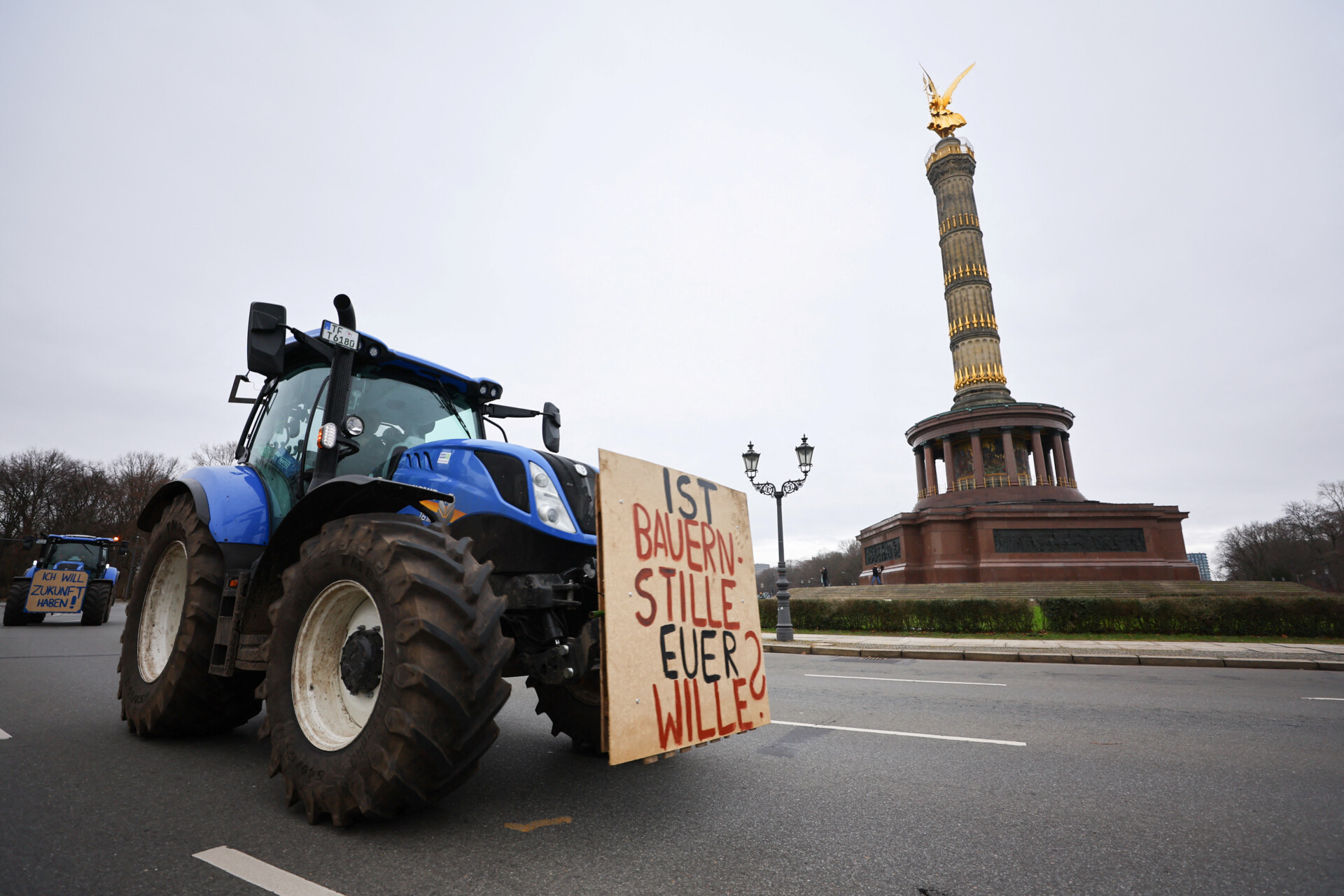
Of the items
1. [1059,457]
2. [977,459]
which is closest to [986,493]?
[977,459]

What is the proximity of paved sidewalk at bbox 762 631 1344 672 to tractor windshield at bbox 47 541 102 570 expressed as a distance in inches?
780

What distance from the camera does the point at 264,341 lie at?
13.4 ft

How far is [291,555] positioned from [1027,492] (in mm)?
33266

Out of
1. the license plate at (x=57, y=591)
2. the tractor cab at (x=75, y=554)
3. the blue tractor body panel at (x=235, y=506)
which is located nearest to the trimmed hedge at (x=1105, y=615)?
the blue tractor body panel at (x=235, y=506)

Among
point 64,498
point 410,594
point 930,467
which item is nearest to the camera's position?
point 410,594

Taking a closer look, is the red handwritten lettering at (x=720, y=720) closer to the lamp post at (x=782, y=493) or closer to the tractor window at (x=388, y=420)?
the tractor window at (x=388, y=420)

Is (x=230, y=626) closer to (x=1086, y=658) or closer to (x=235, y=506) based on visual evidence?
(x=235, y=506)

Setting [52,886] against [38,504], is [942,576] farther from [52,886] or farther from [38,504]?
[38,504]

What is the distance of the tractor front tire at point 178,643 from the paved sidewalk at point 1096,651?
11980 millimetres

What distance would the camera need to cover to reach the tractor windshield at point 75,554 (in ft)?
60.0

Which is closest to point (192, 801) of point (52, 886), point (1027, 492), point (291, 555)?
point (52, 886)

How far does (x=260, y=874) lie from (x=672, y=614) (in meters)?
1.98

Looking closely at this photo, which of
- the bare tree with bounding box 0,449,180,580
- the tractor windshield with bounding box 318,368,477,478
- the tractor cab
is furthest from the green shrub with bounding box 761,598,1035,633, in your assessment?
the bare tree with bounding box 0,449,180,580

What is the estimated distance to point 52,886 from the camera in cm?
229
